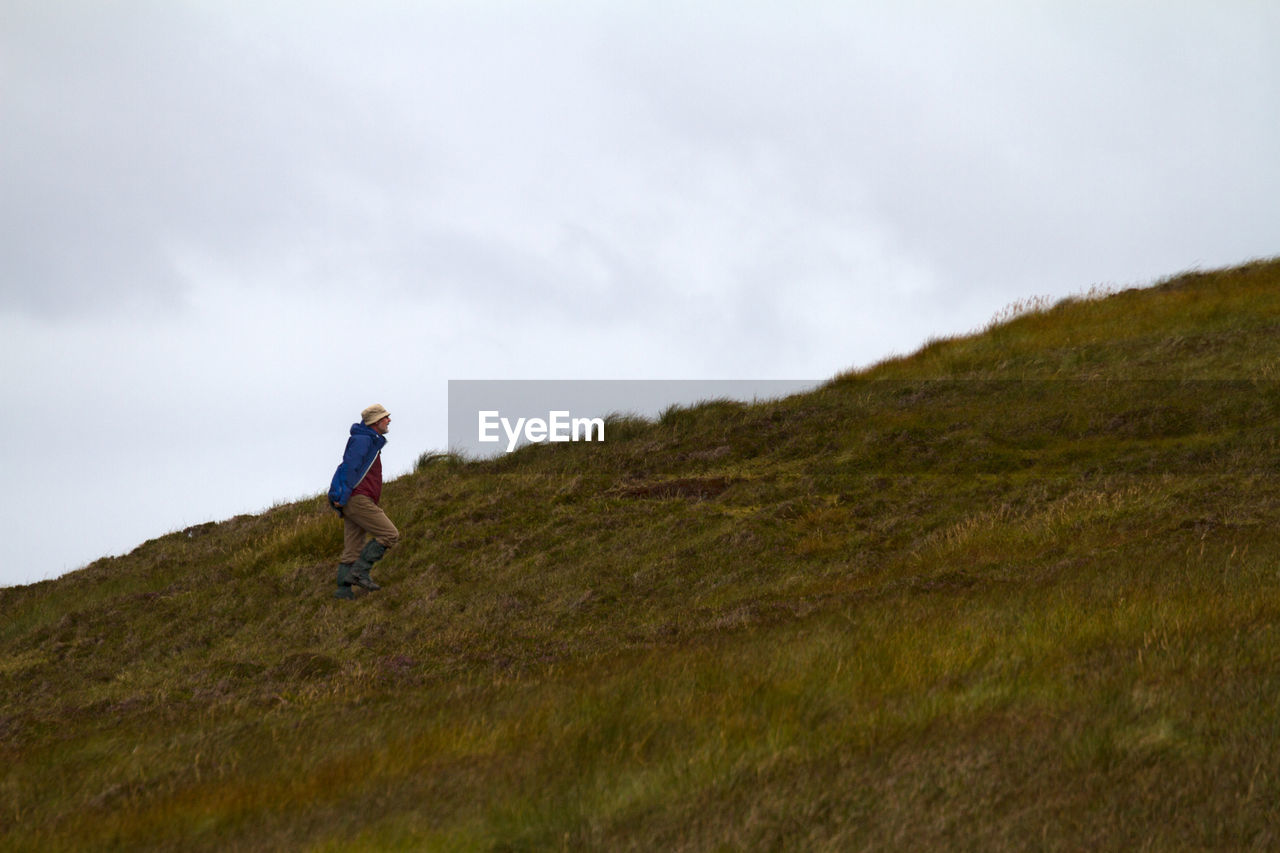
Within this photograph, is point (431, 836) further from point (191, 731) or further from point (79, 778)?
point (191, 731)

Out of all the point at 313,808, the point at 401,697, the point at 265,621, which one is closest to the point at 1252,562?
the point at 401,697

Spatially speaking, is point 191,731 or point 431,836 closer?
point 431,836

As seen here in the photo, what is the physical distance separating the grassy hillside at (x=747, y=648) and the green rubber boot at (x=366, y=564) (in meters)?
0.43

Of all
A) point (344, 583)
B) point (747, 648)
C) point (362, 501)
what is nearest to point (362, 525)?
point (362, 501)

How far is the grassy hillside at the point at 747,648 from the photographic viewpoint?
4664 millimetres

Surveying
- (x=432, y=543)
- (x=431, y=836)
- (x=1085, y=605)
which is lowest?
(x=431, y=836)

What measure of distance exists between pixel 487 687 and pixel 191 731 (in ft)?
6.82

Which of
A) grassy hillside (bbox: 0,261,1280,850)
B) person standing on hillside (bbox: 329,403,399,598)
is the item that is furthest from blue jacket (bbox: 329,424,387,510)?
grassy hillside (bbox: 0,261,1280,850)

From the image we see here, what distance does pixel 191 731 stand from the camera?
7277 millimetres

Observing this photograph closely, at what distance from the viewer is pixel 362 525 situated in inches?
565

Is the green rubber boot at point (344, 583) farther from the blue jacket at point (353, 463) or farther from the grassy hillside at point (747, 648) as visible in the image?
the blue jacket at point (353, 463)

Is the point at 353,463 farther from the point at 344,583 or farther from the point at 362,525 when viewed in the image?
the point at 344,583

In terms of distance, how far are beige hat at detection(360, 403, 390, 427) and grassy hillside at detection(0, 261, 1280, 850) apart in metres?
2.33

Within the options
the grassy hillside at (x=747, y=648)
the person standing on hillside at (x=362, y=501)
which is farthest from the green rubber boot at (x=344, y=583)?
the grassy hillside at (x=747, y=648)
